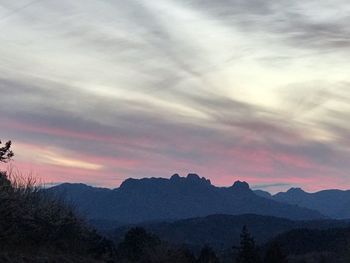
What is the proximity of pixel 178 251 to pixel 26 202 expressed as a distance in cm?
3780

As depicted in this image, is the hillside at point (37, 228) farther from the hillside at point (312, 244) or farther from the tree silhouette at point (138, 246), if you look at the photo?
the hillside at point (312, 244)

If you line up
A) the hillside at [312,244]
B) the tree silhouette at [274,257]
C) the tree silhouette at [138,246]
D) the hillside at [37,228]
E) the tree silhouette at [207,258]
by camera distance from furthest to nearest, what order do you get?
the hillside at [312,244] → the tree silhouette at [207,258] → the tree silhouette at [274,257] → the tree silhouette at [138,246] → the hillside at [37,228]

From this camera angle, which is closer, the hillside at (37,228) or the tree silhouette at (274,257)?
the hillside at (37,228)

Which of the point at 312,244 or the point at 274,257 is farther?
the point at 312,244

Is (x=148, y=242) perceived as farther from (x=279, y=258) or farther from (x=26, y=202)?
(x=26, y=202)

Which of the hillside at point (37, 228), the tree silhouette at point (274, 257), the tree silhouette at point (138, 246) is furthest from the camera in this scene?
the tree silhouette at point (274, 257)

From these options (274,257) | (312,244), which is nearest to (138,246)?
(274,257)

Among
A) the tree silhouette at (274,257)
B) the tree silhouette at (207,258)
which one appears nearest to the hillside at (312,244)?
the tree silhouette at (274,257)

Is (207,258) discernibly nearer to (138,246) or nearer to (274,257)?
(274,257)

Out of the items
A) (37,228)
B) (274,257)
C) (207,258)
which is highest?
(37,228)

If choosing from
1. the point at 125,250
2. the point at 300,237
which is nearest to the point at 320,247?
the point at 300,237

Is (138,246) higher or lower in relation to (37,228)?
lower

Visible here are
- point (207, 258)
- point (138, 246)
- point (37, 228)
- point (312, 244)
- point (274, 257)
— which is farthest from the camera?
point (312, 244)

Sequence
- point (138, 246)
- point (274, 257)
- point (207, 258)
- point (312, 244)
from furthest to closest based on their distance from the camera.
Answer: point (312, 244), point (207, 258), point (274, 257), point (138, 246)
